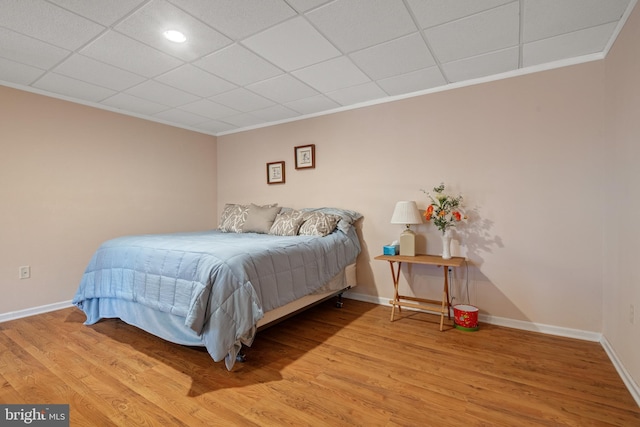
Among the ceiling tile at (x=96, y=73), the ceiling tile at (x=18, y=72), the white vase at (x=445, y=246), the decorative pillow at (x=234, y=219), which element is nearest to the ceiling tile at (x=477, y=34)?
the white vase at (x=445, y=246)

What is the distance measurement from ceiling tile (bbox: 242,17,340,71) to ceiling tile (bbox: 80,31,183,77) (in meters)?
0.76

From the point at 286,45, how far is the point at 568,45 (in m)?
2.11

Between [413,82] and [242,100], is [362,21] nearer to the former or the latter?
[413,82]

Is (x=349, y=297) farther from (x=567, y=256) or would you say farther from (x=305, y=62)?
(x=305, y=62)

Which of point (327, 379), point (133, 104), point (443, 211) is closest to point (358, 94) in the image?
point (443, 211)

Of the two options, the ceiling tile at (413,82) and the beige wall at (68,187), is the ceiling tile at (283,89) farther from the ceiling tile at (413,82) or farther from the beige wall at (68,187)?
the beige wall at (68,187)

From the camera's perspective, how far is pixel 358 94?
130 inches

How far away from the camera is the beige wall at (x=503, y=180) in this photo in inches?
98.0

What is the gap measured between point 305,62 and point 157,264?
1.99 metres

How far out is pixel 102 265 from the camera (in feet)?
9.12

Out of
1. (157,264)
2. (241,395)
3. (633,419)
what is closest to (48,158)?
(157,264)

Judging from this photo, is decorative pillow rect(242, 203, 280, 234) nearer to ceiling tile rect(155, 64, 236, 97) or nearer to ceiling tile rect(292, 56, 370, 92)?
ceiling tile rect(155, 64, 236, 97)

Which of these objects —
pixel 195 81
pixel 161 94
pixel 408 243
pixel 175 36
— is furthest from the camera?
pixel 161 94

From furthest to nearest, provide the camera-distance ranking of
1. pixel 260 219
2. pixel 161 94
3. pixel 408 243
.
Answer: pixel 260 219 < pixel 161 94 < pixel 408 243
